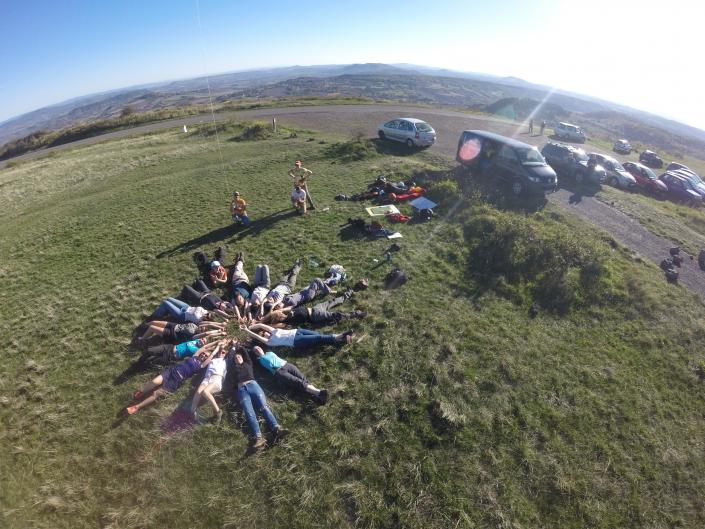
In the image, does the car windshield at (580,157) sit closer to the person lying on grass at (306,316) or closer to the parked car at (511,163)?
the parked car at (511,163)

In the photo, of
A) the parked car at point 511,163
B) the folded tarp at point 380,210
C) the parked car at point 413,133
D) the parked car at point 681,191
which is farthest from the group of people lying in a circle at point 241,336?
the parked car at point 681,191

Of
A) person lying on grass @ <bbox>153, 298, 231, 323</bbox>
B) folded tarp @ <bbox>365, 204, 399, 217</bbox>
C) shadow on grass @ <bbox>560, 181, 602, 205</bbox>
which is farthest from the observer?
shadow on grass @ <bbox>560, 181, 602, 205</bbox>

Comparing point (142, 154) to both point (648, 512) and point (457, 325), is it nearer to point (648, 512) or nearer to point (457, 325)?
point (457, 325)

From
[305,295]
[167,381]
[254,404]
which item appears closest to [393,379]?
[254,404]

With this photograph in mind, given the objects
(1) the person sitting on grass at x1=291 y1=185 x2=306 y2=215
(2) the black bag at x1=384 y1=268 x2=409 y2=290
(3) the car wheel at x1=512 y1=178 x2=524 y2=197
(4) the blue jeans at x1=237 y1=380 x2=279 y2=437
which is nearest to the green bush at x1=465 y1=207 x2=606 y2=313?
(2) the black bag at x1=384 y1=268 x2=409 y2=290

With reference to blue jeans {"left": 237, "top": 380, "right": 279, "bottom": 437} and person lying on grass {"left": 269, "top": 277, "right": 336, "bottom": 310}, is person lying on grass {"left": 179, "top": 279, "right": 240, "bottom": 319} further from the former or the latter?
blue jeans {"left": 237, "top": 380, "right": 279, "bottom": 437}

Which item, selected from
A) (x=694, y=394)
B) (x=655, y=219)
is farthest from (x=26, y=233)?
(x=655, y=219)

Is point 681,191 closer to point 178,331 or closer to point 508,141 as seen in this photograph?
point 508,141
